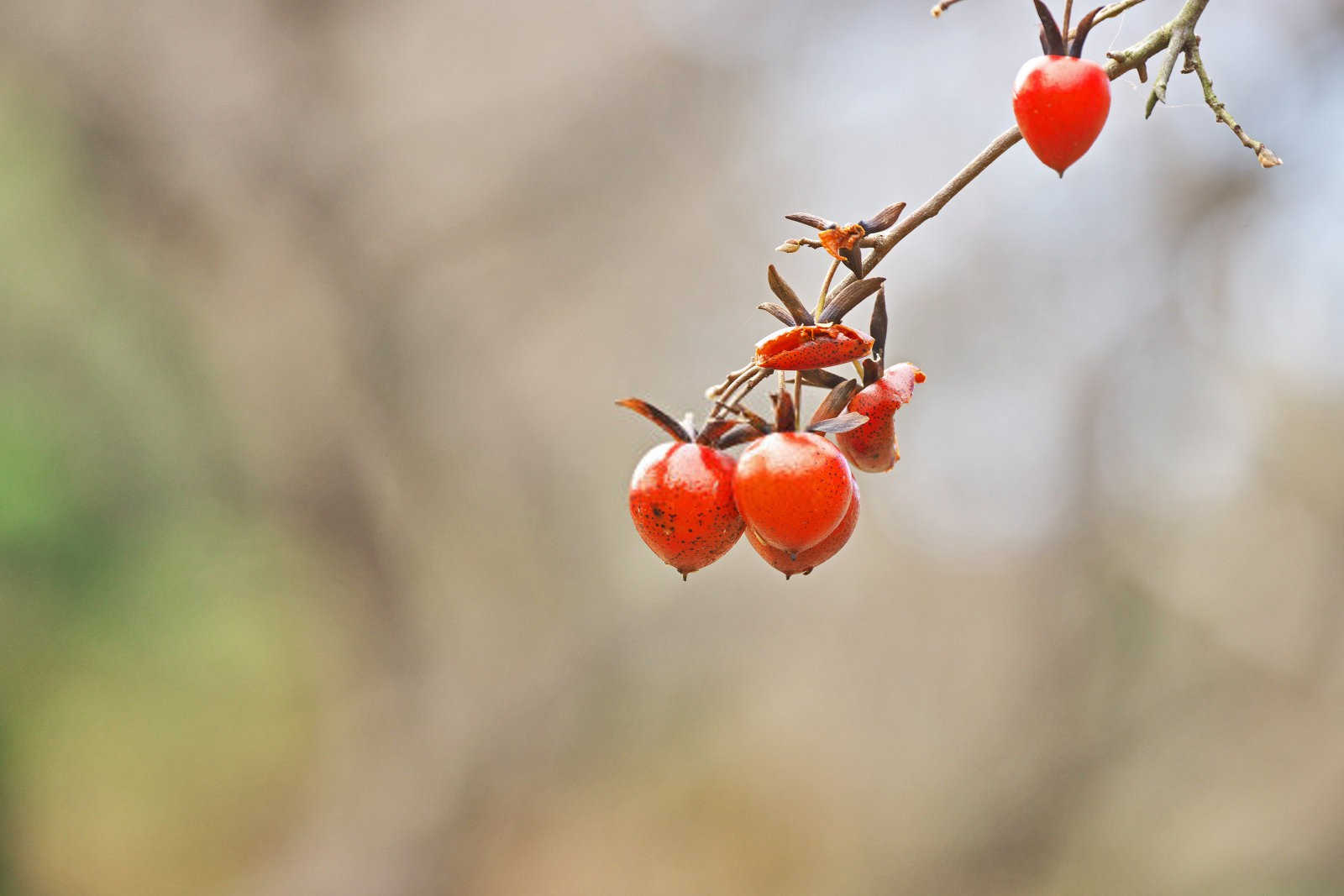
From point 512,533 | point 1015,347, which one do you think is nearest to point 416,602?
point 512,533

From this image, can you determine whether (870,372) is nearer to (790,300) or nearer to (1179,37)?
(790,300)

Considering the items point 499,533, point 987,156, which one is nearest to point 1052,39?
point 987,156

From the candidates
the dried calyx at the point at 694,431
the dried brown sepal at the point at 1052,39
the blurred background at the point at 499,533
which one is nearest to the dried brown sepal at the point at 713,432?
the dried calyx at the point at 694,431

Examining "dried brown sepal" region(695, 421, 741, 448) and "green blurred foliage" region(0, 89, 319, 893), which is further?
"green blurred foliage" region(0, 89, 319, 893)

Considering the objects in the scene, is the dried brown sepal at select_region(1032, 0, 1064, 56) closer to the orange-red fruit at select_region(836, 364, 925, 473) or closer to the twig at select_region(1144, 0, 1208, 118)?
the twig at select_region(1144, 0, 1208, 118)

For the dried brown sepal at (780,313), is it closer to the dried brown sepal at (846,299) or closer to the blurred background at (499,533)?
the dried brown sepal at (846,299)

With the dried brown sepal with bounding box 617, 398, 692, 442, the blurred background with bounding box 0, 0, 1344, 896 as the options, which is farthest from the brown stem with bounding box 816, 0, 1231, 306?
the blurred background with bounding box 0, 0, 1344, 896
